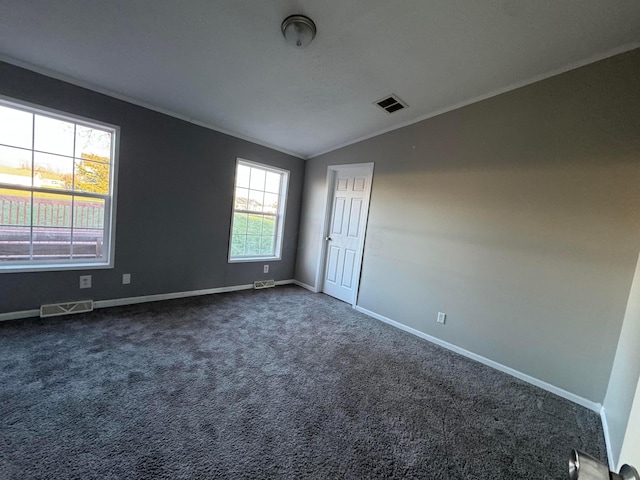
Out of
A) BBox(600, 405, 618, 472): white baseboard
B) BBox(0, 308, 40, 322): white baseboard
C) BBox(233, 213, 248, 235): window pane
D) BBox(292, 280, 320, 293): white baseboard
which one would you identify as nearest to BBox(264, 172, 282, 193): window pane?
BBox(233, 213, 248, 235): window pane

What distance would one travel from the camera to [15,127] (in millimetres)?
2443

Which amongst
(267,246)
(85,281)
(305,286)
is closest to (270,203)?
(267,246)

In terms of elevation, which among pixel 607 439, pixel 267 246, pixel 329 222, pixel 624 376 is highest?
pixel 329 222

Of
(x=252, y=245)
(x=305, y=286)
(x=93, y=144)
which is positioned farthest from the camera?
(x=305, y=286)

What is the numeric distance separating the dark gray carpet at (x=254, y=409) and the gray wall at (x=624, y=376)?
0.20 metres

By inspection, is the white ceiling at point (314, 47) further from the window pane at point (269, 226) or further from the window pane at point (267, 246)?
the window pane at point (267, 246)

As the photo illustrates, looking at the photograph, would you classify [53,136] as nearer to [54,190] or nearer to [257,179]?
[54,190]

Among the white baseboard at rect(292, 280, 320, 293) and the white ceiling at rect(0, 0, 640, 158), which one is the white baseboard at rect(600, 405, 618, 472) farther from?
the white baseboard at rect(292, 280, 320, 293)

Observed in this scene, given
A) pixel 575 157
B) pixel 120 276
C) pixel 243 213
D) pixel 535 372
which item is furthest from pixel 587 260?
pixel 120 276

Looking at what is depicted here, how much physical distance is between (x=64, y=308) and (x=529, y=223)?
4.69 metres

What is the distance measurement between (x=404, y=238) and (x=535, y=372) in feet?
5.86

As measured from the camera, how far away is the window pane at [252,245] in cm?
430

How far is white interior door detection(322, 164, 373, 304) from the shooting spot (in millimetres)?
3881

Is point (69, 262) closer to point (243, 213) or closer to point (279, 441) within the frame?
point (243, 213)
